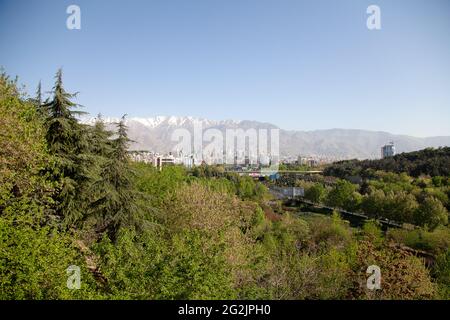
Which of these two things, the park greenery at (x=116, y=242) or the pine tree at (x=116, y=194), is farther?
the pine tree at (x=116, y=194)

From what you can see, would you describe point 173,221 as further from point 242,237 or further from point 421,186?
point 421,186

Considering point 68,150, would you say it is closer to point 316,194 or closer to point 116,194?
point 116,194

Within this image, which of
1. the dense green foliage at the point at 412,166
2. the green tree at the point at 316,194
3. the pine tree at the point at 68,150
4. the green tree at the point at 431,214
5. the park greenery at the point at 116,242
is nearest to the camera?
the park greenery at the point at 116,242

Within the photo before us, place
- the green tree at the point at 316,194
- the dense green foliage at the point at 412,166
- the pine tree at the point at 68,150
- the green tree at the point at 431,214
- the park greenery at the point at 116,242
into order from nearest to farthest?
the park greenery at the point at 116,242, the pine tree at the point at 68,150, the green tree at the point at 431,214, the green tree at the point at 316,194, the dense green foliage at the point at 412,166

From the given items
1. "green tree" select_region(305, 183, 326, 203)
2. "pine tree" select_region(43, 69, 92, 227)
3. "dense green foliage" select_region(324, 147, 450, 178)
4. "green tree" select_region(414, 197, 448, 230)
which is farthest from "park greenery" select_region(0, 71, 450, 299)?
"dense green foliage" select_region(324, 147, 450, 178)

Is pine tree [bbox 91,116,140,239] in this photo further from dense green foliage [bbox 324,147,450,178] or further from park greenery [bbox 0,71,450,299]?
dense green foliage [bbox 324,147,450,178]

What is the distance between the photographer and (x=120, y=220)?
1409cm

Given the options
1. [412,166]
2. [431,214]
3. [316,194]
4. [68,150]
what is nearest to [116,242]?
[68,150]

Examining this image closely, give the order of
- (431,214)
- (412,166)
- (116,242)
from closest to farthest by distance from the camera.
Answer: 1. (116,242)
2. (431,214)
3. (412,166)

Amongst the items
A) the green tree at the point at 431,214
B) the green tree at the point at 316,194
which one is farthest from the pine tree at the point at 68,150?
the green tree at the point at 316,194

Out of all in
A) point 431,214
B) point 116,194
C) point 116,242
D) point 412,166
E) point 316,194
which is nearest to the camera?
point 116,242

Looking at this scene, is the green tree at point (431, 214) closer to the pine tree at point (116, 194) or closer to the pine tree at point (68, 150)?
the pine tree at point (116, 194)

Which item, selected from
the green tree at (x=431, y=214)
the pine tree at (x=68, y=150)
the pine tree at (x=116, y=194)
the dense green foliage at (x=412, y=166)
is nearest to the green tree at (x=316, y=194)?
the green tree at (x=431, y=214)

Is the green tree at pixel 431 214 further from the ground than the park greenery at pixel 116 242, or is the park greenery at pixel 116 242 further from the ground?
the park greenery at pixel 116 242
